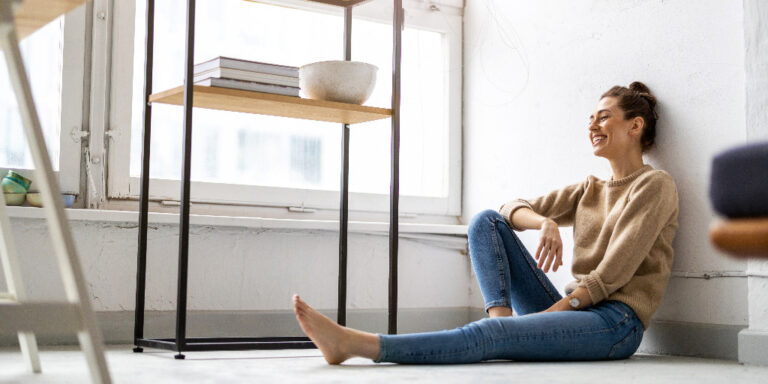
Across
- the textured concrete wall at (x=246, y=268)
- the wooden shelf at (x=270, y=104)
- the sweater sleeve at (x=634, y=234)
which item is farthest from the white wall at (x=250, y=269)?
the sweater sleeve at (x=634, y=234)

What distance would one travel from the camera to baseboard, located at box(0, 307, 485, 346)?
7.61 feet

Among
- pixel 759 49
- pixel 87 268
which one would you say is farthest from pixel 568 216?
pixel 87 268

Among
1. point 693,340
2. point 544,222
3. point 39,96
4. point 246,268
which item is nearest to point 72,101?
point 39,96

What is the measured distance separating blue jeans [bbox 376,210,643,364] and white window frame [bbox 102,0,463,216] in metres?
0.84

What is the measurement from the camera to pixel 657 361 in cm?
204

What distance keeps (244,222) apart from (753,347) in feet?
4.79

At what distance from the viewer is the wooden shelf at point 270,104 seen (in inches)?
76.6

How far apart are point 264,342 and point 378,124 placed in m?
1.22

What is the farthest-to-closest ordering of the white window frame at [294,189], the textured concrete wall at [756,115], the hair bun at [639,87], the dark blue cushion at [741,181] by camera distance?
the white window frame at [294,189]
the hair bun at [639,87]
the textured concrete wall at [756,115]
the dark blue cushion at [741,181]

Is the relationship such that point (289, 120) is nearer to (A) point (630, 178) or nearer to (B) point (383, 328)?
(B) point (383, 328)

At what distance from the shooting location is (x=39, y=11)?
115 cm

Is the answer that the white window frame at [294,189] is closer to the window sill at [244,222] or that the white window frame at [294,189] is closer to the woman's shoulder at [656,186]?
the window sill at [244,222]

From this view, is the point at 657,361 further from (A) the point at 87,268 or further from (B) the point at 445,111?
(A) the point at 87,268

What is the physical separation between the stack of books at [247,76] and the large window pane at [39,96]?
589mm
